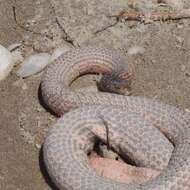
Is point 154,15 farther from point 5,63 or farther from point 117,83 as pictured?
point 5,63

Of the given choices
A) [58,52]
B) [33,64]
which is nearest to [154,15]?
[58,52]

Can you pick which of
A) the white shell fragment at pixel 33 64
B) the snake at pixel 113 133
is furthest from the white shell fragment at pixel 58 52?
the snake at pixel 113 133

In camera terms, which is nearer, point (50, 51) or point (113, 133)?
point (113, 133)

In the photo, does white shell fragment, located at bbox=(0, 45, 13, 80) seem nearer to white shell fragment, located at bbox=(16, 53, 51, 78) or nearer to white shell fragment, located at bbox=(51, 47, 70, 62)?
white shell fragment, located at bbox=(16, 53, 51, 78)

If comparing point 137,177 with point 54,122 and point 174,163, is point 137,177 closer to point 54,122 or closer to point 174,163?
point 174,163

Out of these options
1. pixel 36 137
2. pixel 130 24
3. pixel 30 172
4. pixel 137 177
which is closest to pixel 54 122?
pixel 36 137
